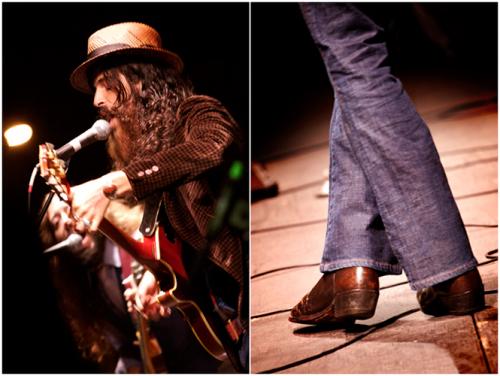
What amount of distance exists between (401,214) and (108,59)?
1091 mm

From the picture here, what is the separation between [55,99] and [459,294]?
4.70ft

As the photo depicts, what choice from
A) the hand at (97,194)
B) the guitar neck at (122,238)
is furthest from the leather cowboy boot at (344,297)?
the hand at (97,194)

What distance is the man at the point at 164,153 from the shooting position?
1976 mm

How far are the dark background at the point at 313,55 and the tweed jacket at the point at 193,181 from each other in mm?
165

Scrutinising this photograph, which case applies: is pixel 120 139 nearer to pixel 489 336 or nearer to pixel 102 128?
pixel 102 128

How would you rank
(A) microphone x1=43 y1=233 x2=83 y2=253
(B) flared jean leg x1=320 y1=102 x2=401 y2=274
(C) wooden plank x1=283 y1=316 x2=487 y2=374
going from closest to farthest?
(C) wooden plank x1=283 y1=316 x2=487 y2=374 < (B) flared jean leg x1=320 y1=102 x2=401 y2=274 < (A) microphone x1=43 y1=233 x2=83 y2=253

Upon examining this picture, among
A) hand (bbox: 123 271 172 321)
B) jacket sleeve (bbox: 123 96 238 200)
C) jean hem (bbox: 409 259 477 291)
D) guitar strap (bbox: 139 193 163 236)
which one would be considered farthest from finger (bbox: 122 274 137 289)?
jean hem (bbox: 409 259 477 291)

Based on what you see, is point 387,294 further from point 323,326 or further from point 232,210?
point 232,210

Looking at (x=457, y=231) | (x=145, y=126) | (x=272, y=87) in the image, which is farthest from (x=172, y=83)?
(x=457, y=231)

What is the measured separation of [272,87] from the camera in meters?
2.15

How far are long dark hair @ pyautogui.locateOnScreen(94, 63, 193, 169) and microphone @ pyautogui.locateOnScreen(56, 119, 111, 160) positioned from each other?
4cm

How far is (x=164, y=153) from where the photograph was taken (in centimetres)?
198

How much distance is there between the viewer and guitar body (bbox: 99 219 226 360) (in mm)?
1950

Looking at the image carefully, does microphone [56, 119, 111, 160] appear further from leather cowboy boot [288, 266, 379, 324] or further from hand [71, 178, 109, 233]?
leather cowboy boot [288, 266, 379, 324]
